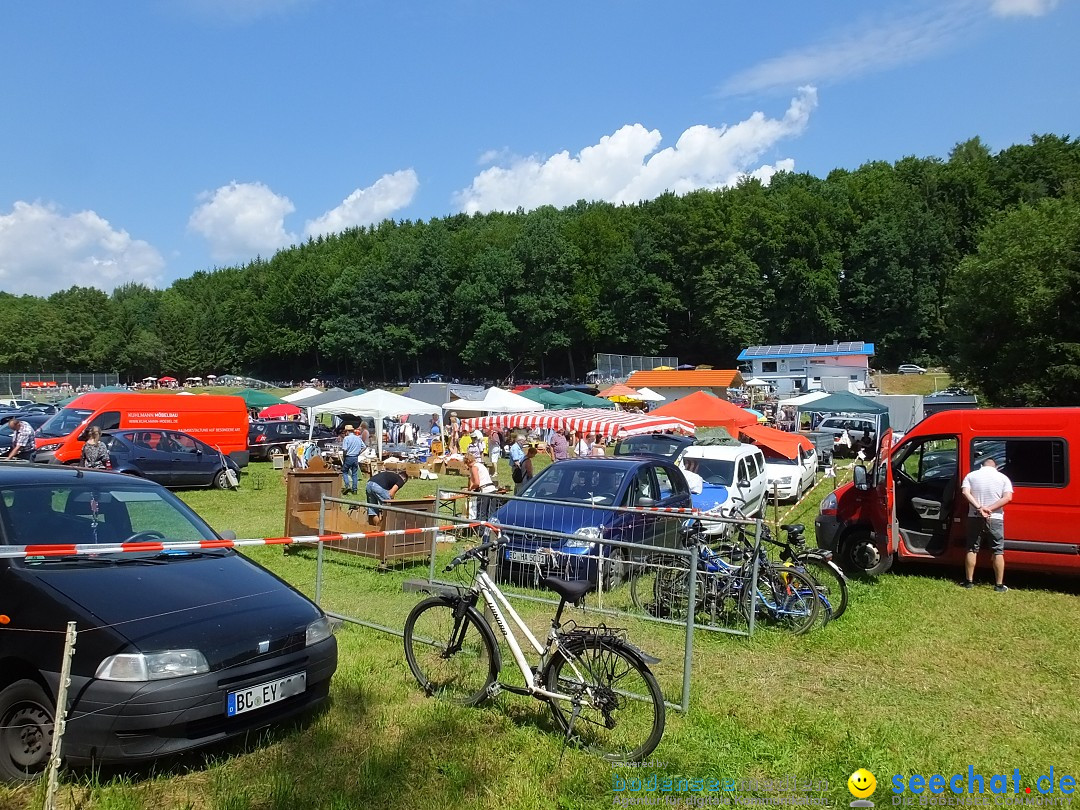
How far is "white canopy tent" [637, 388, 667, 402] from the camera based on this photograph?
40281 mm

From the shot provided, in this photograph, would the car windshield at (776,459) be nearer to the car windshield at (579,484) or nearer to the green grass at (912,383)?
the car windshield at (579,484)

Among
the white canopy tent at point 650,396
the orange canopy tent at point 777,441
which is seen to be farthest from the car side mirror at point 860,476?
the white canopy tent at point 650,396

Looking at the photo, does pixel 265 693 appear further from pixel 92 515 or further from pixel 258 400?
pixel 258 400

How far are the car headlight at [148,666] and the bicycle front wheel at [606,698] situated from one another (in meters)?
2.04

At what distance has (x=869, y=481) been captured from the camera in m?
9.35

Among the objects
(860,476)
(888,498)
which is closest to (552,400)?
(860,476)

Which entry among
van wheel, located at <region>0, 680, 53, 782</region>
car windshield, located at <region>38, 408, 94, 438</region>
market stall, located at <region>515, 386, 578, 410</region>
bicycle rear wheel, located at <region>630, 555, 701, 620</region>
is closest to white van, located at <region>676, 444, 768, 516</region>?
bicycle rear wheel, located at <region>630, 555, 701, 620</region>

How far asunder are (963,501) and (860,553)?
1.42 meters

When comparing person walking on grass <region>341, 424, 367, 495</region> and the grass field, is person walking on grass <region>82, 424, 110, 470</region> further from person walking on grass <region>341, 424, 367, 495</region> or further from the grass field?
the grass field

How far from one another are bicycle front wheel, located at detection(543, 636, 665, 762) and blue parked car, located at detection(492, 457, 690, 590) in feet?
3.15

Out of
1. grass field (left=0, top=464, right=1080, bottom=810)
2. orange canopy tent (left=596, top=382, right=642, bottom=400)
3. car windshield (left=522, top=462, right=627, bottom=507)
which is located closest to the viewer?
grass field (left=0, top=464, right=1080, bottom=810)

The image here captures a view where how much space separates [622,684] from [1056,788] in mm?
2482

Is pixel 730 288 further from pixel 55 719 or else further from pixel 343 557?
pixel 55 719

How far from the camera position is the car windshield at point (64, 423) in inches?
779
